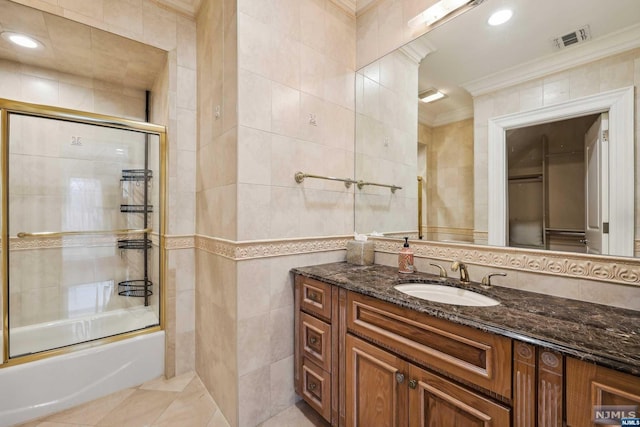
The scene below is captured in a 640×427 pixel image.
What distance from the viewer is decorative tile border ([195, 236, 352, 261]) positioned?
4.42 ft

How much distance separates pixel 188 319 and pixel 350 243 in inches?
51.5

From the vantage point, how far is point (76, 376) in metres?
1.61

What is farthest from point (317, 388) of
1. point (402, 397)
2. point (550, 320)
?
point (550, 320)

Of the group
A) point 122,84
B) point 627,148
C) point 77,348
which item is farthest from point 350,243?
point 122,84

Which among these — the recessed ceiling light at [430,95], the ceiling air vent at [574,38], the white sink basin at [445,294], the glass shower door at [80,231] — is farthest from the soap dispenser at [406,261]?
the glass shower door at [80,231]

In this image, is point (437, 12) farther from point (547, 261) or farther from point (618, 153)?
point (547, 261)

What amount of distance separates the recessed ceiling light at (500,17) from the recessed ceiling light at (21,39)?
9.30 ft

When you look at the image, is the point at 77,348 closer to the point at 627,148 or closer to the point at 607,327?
the point at 607,327

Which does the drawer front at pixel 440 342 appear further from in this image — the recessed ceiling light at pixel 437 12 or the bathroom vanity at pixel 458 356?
the recessed ceiling light at pixel 437 12

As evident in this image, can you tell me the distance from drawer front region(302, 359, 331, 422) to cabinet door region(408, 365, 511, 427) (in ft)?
1.59

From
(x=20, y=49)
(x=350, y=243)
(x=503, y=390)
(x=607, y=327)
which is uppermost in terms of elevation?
(x=20, y=49)

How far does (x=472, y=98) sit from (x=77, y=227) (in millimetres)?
2991

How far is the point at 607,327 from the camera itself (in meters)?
0.74

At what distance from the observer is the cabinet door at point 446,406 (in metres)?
0.75
